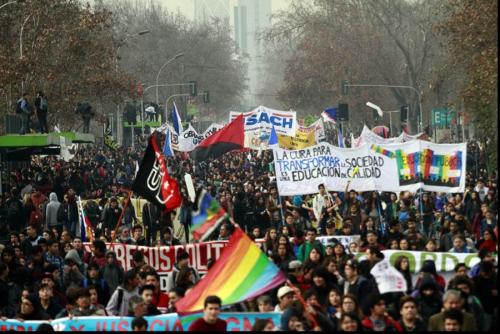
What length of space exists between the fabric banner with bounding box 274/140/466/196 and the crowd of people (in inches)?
14.3

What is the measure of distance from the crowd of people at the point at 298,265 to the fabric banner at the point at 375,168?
36 cm

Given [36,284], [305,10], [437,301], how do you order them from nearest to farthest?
[437,301]
[36,284]
[305,10]

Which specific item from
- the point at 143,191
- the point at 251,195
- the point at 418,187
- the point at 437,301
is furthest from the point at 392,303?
the point at 251,195

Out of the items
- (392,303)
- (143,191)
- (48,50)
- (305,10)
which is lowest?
(392,303)

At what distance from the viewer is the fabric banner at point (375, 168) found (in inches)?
906

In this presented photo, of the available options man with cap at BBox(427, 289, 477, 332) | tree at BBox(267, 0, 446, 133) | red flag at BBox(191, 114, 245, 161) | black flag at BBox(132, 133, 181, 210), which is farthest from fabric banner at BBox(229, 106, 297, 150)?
tree at BBox(267, 0, 446, 133)

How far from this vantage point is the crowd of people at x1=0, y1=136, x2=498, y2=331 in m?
11.8

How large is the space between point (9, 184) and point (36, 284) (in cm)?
2017

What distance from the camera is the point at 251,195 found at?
2664 centimetres

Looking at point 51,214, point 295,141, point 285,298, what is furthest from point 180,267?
point 295,141

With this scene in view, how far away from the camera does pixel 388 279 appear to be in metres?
13.0

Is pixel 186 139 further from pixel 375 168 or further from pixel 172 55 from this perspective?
pixel 172 55

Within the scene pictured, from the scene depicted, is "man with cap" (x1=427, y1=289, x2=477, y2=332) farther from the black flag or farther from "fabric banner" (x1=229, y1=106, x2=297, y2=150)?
"fabric banner" (x1=229, y1=106, x2=297, y2=150)

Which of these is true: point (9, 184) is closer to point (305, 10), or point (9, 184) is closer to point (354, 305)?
point (354, 305)
